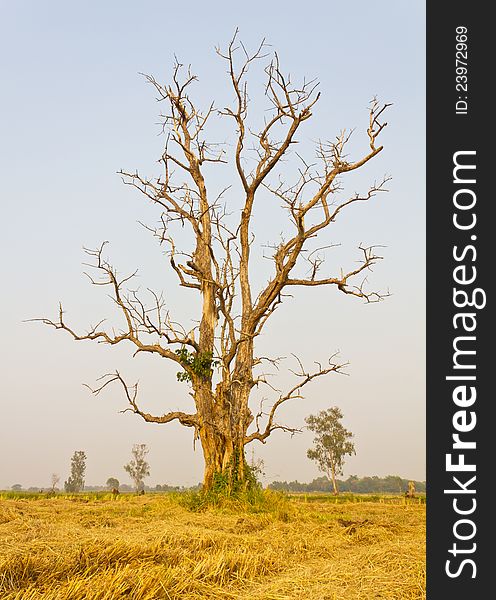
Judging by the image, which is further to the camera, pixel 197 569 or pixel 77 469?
pixel 77 469

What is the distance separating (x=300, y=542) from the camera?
241 inches

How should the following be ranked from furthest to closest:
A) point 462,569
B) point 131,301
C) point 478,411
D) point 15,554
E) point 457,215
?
point 131,301 < point 15,554 < point 457,215 < point 478,411 < point 462,569

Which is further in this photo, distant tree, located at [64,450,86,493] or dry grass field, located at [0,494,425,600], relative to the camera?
distant tree, located at [64,450,86,493]

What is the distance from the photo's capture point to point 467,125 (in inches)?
146

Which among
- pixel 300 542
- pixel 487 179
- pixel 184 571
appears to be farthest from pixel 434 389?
pixel 300 542

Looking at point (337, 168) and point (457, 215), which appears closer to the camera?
point (457, 215)

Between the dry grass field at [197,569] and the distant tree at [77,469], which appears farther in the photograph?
the distant tree at [77,469]

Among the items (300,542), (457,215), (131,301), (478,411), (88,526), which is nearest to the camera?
(478,411)

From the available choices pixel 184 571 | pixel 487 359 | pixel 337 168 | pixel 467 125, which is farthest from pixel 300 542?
pixel 337 168

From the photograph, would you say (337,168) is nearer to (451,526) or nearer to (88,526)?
(88,526)

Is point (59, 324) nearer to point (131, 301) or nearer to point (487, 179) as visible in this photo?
point (131, 301)

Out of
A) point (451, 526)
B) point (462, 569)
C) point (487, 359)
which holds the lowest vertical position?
point (462, 569)

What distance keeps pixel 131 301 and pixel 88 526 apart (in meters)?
7.46

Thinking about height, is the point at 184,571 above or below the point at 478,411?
below
